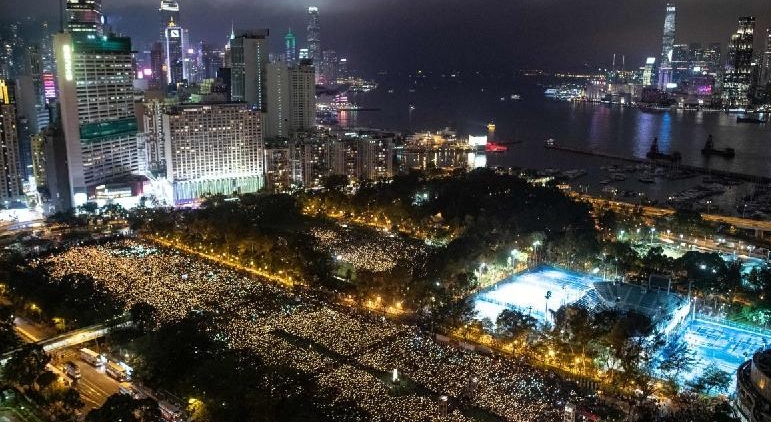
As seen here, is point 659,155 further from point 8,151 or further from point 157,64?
point 157,64

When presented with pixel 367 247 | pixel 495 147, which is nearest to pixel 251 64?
pixel 495 147

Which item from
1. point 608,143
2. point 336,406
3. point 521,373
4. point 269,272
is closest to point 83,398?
point 336,406

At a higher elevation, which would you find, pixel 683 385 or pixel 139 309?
pixel 139 309

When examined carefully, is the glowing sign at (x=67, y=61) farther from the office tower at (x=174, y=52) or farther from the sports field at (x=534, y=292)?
the office tower at (x=174, y=52)

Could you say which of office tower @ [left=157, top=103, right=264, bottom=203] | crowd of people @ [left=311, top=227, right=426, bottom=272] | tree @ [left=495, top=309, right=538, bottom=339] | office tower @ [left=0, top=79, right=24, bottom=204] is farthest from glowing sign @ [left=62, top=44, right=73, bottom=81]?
tree @ [left=495, top=309, right=538, bottom=339]

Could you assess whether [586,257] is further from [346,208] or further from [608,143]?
[608,143]

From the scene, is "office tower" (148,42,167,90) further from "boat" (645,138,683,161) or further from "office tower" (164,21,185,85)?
"boat" (645,138,683,161)
